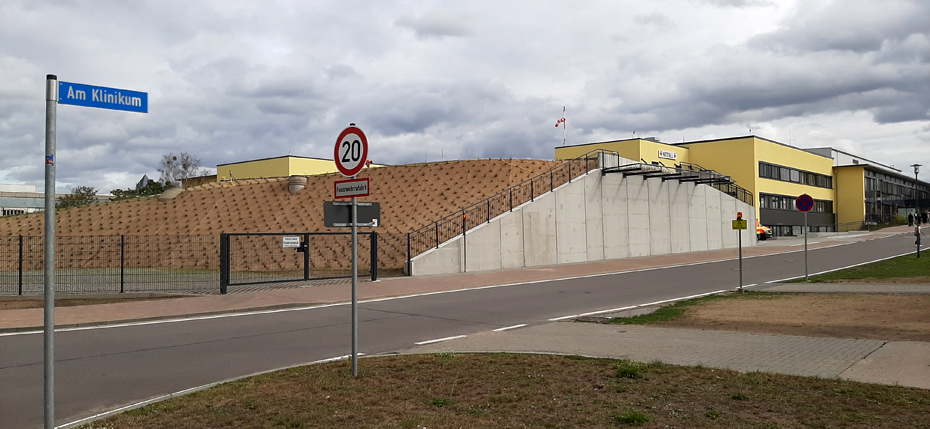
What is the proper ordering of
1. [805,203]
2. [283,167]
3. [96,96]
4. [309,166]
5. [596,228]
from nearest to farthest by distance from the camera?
[96,96] → [805,203] → [596,228] → [283,167] → [309,166]

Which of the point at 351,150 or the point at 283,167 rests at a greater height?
the point at 283,167

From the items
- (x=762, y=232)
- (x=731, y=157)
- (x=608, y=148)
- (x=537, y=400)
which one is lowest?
(x=537, y=400)

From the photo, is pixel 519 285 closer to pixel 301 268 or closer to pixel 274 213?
pixel 301 268

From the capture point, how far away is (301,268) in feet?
78.6

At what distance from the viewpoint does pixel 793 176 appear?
73750mm

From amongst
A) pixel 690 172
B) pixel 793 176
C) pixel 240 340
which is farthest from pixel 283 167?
pixel 240 340

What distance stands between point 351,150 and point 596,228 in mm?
27890

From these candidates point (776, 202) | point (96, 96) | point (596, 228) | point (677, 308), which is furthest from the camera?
point (776, 202)

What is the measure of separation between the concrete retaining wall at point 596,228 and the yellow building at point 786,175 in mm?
9473

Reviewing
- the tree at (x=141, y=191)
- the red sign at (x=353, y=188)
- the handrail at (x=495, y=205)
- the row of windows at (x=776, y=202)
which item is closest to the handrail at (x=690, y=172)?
the handrail at (x=495, y=205)

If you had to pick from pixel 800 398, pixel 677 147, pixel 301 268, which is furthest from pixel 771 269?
pixel 677 147

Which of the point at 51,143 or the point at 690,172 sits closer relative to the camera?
the point at 51,143

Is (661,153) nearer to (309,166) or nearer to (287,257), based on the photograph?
(309,166)

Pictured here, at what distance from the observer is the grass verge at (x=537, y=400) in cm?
557
